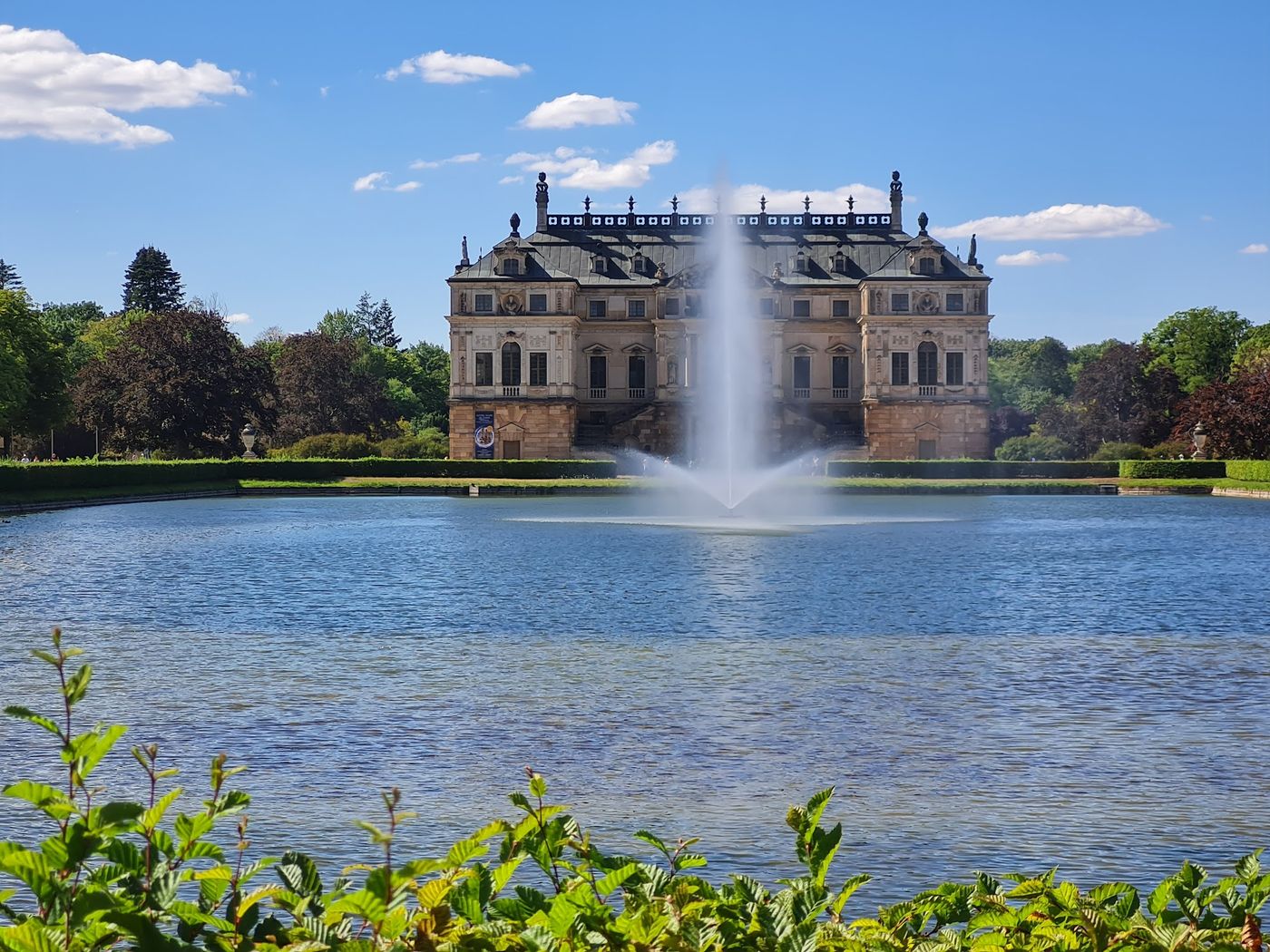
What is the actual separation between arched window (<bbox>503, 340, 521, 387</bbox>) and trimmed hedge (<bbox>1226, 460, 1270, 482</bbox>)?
155ft

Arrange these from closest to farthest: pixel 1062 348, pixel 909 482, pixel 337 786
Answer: pixel 337 786
pixel 909 482
pixel 1062 348

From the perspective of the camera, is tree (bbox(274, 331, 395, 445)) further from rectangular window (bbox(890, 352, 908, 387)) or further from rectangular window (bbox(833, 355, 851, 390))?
rectangular window (bbox(890, 352, 908, 387))

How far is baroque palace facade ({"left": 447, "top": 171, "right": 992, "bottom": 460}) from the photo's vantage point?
3932 inches

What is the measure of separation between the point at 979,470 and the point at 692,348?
1152 inches

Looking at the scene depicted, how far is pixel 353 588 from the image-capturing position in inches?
993

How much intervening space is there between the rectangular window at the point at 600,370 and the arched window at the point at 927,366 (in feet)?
72.1

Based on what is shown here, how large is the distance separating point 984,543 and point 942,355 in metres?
65.7

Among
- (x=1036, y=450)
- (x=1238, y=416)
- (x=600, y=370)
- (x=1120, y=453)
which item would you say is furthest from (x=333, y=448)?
(x=1238, y=416)

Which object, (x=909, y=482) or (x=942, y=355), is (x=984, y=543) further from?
(x=942, y=355)

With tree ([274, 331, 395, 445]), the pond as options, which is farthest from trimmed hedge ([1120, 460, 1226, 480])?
tree ([274, 331, 395, 445])

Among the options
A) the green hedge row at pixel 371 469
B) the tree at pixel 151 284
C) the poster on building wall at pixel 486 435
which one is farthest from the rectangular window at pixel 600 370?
the tree at pixel 151 284

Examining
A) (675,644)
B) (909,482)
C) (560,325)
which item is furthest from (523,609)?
(560,325)

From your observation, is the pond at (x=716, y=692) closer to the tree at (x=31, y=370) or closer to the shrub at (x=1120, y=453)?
the tree at (x=31, y=370)

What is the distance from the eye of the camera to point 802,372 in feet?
340
